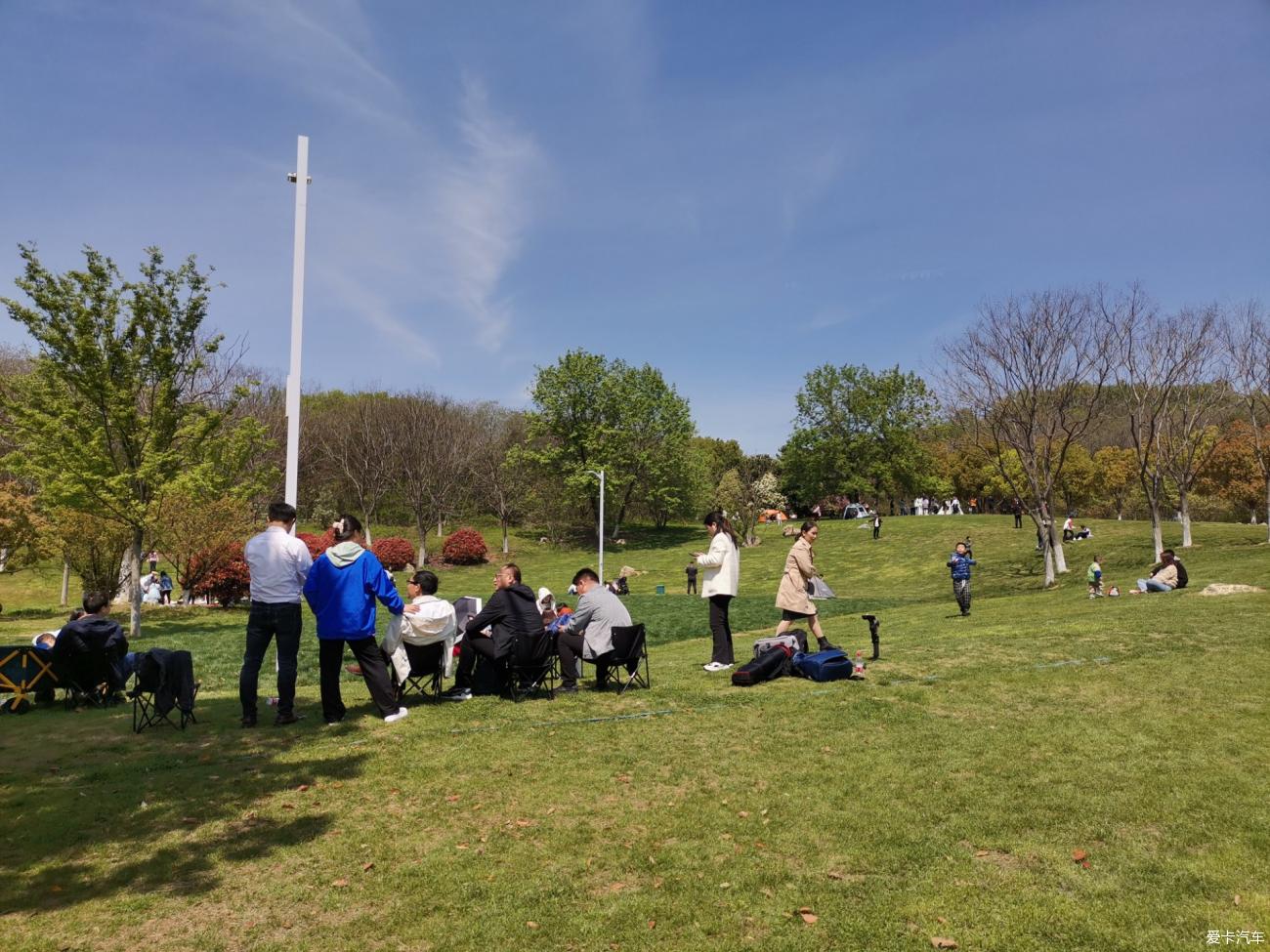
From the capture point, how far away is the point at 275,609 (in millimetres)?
7184

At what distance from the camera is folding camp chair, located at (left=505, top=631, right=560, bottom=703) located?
811cm

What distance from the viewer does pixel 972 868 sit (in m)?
4.20

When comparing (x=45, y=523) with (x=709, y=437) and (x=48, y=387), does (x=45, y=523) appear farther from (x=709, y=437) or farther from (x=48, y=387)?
(x=709, y=437)

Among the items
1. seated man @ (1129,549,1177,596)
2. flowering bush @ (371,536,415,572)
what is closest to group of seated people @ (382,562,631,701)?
seated man @ (1129,549,1177,596)

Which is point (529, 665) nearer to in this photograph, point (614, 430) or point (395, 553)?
point (395, 553)

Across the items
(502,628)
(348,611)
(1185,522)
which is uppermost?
(1185,522)

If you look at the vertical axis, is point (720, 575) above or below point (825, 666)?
above

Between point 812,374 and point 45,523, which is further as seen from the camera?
point 812,374

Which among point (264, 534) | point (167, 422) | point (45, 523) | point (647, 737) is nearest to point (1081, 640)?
point (647, 737)

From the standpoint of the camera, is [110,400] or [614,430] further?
[614,430]

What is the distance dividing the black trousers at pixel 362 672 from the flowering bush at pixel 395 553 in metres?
35.5

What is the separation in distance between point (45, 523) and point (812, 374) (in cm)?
5478

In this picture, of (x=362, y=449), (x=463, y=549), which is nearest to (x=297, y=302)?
(x=463, y=549)

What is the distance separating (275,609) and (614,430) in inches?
1880
